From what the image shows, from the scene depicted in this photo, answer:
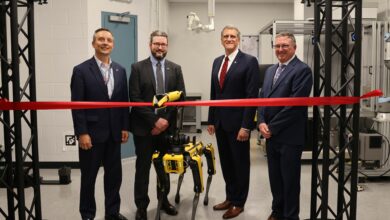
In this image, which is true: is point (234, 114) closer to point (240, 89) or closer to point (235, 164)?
point (240, 89)

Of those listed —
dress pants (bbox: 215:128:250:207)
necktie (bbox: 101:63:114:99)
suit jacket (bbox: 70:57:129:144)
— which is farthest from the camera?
dress pants (bbox: 215:128:250:207)

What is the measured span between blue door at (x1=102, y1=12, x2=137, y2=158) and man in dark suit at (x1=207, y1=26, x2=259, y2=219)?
2368mm

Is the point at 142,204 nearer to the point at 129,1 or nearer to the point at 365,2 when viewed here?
the point at 129,1

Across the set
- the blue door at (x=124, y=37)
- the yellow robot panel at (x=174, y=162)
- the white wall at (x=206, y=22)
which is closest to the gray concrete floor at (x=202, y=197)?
the yellow robot panel at (x=174, y=162)

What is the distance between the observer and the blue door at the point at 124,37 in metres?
5.44

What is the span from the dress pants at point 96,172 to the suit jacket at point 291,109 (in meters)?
1.35

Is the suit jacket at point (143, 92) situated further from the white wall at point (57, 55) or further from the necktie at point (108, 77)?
the white wall at point (57, 55)

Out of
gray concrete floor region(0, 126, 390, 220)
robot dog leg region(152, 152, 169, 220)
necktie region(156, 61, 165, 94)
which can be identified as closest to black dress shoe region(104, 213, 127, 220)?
gray concrete floor region(0, 126, 390, 220)

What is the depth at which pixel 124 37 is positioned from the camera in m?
5.65

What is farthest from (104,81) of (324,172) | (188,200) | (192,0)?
(192,0)

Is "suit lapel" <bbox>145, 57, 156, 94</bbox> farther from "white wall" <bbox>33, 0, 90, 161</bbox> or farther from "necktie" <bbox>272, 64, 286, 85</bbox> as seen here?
"white wall" <bbox>33, 0, 90, 161</bbox>

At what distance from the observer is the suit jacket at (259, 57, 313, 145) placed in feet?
9.84

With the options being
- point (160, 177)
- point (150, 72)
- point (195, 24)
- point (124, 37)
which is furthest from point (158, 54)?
point (195, 24)

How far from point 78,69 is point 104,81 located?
0.74 feet
